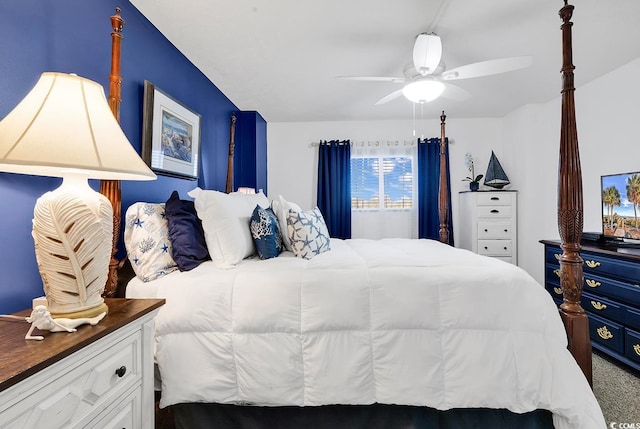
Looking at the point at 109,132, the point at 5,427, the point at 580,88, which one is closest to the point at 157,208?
the point at 109,132

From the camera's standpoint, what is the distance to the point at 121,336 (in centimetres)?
99

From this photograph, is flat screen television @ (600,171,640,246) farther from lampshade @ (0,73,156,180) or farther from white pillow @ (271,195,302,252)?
lampshade @ (0,73,156,180)

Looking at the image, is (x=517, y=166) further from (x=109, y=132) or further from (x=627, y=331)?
(x=109, y=132)

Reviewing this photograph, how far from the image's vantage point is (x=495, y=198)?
3.83 m

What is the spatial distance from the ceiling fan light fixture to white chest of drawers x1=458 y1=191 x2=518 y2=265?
229 cm

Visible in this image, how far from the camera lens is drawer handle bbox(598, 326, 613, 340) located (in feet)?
7.16

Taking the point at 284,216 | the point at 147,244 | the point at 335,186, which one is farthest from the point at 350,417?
the point at 335,186

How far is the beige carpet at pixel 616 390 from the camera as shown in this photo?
5.37ft

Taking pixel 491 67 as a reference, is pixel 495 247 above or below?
below

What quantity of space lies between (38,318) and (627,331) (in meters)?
3.24

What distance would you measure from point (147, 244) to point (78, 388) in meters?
0.79

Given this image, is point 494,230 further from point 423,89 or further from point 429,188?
point 423,89

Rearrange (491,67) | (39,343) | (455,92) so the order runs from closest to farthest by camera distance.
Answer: (39,343) → (491,67) → (455,92)

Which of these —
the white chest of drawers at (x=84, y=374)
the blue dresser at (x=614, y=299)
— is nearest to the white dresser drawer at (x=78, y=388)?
the white chest of drawers at (x=84, y=374)
